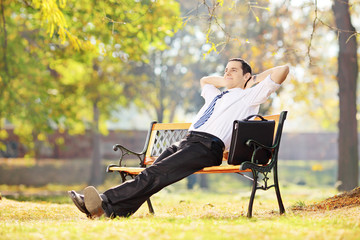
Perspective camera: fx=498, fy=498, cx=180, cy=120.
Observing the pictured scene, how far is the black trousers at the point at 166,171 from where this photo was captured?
190 inches

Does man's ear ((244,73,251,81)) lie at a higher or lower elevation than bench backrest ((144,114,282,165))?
higher

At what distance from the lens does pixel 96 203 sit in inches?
188

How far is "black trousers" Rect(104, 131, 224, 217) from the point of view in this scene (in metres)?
4.82

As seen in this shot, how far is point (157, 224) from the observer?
4254 mm

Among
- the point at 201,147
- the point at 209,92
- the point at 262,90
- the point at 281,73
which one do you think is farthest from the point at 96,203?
the point at 281,73

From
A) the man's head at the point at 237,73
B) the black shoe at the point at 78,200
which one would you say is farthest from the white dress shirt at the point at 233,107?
the black shoe at the point at 78,200

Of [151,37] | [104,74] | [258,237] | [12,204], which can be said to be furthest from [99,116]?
[258,237]

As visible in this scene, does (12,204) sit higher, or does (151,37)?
(151,37)

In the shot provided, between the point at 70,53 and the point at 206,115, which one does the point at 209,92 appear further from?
the point at 70,53

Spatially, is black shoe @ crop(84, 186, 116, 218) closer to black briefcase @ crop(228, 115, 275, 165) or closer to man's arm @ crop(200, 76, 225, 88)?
black briefcase @ crop(228, 115, 275, 165)

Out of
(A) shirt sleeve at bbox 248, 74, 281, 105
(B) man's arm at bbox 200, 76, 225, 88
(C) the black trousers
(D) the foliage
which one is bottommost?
(C) the black trousers

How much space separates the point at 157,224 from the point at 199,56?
1828cm

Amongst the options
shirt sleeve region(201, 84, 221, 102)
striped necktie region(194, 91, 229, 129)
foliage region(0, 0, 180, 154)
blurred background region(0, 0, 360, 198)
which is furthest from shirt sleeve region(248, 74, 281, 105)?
foliage region(0, 0, 180, 154)

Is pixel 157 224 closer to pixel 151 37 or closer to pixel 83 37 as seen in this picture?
pixel 83 37
